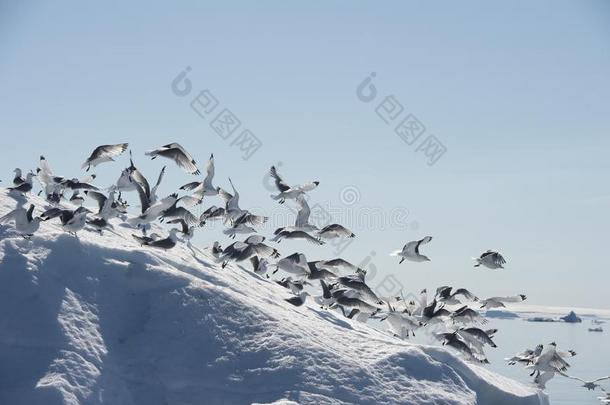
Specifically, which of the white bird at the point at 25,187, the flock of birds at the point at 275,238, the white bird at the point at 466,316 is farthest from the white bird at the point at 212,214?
the white bird at the point at 466,316

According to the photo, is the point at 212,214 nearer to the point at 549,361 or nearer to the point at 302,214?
the point at 302,214

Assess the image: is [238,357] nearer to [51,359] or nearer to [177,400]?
[177,400]

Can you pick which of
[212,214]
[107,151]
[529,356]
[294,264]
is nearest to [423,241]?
[529,356]

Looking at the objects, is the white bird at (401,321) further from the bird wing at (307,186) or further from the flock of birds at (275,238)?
the bird wing at (307,186)

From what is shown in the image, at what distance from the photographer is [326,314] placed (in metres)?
22.3

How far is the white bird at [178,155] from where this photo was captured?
24.2m

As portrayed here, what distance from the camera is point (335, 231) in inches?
1070

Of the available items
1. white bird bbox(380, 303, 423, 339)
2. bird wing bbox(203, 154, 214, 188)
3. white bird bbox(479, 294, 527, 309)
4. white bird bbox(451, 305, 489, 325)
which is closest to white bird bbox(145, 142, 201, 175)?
bird wing bbox(203, 154, 214, 188)

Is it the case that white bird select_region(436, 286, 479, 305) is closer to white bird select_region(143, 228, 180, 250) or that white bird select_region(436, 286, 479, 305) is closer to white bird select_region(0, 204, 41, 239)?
white bird select_region(143, 228, 180, 250)

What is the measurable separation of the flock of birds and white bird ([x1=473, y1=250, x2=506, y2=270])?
37 mm

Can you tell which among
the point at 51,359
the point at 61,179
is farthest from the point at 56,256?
the point at 61,179

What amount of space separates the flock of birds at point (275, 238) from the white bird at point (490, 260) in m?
0.04

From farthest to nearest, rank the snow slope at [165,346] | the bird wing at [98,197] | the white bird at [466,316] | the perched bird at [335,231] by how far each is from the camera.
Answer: the perched bird at [335,231] → the white bird at [466,316] → the bird wing at [98,197] → the snow slope at [165,346]

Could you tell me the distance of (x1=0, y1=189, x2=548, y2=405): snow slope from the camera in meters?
15.4
